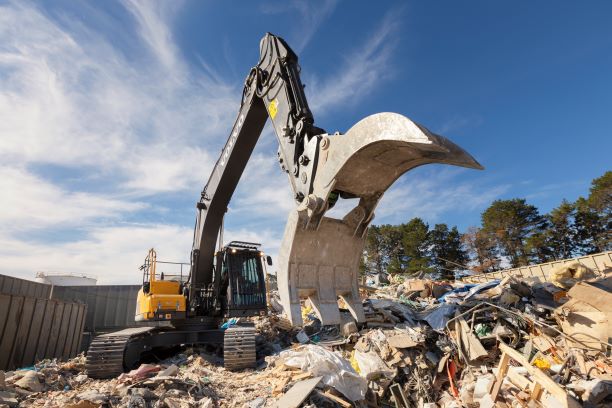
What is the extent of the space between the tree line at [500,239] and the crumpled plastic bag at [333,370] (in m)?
26.8

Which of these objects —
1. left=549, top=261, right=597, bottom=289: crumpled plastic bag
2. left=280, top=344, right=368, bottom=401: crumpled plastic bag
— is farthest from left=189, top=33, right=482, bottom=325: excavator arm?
left=549, top=261, right=597, bottom=289: crumpled plastic bag

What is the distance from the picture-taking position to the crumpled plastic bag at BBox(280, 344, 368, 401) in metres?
5.12

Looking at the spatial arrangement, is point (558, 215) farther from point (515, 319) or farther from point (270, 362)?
point (270, 362)

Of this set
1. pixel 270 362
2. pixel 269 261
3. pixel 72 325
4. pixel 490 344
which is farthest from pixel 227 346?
pixel 72 325

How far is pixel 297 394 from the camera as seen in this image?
453 centimetres

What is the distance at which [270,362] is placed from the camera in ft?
21.1

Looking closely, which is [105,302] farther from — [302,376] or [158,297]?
[302,376]

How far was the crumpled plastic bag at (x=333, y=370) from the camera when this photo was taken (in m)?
5.12

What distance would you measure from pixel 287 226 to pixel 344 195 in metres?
0.87

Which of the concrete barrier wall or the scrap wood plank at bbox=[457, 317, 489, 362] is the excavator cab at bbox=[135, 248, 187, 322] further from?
the concrete barrier wall

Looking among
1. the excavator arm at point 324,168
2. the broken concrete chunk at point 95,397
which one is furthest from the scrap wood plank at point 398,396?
the broken concrete chunk at point 95,397

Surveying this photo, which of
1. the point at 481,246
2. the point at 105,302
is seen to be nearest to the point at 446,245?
the point at 481,246

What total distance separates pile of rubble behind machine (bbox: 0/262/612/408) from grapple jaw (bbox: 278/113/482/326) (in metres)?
1.11

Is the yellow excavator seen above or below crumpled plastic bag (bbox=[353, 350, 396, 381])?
above
